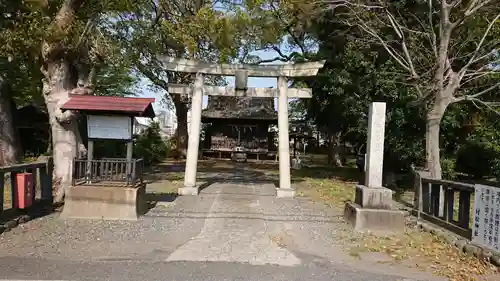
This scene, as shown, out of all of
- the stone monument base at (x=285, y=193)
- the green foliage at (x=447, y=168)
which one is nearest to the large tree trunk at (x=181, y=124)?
the stone monument base at (x=285, y=193)

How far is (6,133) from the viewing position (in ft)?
52.0

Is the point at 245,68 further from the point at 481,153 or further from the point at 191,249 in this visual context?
the point at 481,153

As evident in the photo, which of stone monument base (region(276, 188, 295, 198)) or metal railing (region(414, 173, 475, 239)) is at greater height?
metal railing (region(414, 173, 475, 239))

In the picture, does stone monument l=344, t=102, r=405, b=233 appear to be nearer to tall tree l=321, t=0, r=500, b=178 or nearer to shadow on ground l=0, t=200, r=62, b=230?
tall tree l=321, t=0, r=500, b=178

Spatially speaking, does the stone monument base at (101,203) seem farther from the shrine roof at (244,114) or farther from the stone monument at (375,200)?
the shrine roof at (244,114)

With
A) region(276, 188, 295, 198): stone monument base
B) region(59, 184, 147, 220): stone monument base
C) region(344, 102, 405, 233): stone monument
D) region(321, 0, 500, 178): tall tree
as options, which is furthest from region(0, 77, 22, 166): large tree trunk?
region(344, 102, 405, 233): stone monument

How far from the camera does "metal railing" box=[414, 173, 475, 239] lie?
7746 millimetres

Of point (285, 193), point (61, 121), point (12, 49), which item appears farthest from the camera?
point (285, 193)

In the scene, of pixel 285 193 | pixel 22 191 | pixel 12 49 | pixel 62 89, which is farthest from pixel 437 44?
pixel 12 49

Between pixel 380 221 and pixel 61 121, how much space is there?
812cm

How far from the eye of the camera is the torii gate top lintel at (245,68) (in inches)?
529

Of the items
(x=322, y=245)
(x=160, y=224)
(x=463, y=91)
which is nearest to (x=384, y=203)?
(x=322, y=245)

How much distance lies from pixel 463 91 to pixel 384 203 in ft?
25.2

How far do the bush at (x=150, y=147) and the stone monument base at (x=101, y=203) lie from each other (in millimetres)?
15679
